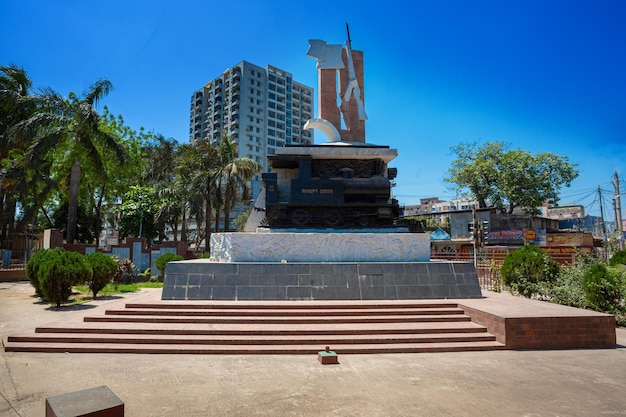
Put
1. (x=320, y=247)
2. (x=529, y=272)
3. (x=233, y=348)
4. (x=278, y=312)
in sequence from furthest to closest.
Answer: (x=529, y=272) → (x=320, y=247) → (x=278, y=312) → (x=233, y=348)

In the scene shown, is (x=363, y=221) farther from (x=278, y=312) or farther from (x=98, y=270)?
(x=98, y=270)

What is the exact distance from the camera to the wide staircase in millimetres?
6676

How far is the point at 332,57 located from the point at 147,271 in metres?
14.7

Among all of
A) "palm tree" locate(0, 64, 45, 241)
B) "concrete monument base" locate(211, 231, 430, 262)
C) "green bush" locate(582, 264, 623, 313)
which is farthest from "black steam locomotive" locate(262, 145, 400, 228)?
"palm tree" locate(0, 64, 45, 241)

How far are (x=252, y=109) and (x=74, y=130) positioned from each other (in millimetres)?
48275

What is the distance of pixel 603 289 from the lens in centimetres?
932

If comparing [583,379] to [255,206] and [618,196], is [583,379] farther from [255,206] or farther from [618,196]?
[618,196]

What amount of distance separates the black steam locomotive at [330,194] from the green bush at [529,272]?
396cm

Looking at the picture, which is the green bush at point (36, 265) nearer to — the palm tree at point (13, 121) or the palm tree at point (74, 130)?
the palm tree at point (74, 130)

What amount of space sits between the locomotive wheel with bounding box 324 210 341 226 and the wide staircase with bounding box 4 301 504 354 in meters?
4.68

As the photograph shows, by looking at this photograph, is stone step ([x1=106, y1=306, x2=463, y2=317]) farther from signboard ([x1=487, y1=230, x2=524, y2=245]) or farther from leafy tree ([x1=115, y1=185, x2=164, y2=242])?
signboard ([x1=487, y1=230, x2=524, y2=245])

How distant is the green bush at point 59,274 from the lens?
1070cm

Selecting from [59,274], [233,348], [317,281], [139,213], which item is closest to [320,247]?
[317,281]

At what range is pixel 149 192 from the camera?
29.1m
